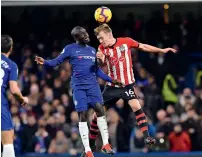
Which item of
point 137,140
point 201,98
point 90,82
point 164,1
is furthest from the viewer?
point 201,98

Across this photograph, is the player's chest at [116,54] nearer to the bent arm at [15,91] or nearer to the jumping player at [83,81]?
the jumping player at [83,81]

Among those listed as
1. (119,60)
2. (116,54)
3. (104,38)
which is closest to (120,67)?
(119,60)

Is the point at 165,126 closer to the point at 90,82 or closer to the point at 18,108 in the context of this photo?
the point at 18,108

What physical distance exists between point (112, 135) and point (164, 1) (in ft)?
9.90

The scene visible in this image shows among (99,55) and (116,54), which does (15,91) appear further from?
(116,54)

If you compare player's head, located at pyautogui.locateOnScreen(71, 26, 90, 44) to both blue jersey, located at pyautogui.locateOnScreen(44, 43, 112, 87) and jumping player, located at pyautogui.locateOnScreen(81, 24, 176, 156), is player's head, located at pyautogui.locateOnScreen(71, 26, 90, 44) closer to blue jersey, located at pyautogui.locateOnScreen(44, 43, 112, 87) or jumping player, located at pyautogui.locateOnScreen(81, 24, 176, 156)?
blue jersey, located at pyautogui.locateOnScreen(44, 43, 112, 87)

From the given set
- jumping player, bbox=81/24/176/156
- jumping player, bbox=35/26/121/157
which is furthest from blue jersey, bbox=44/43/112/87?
jumping player, bbox=81/24/176/156

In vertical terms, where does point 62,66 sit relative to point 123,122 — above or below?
above

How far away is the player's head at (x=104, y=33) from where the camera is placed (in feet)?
43.7

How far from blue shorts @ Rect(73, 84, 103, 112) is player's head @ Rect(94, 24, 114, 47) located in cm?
84

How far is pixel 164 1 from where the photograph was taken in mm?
16234

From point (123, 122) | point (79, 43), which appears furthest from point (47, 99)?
point (79, 43)

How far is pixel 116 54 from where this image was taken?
1341 cm

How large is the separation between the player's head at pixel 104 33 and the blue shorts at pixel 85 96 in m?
0.84
